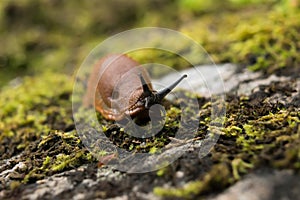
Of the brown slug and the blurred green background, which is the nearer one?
the brown slug

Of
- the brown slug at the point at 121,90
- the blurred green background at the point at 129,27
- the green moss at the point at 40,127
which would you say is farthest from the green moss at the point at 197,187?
the blurred green background at the point at 129,27

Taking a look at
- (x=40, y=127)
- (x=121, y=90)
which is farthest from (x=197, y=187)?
(x=40, y=127)

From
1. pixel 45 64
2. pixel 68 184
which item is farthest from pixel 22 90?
pixel 68 184

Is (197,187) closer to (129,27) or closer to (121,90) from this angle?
(121,90)

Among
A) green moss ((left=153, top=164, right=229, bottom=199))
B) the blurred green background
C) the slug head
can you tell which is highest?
the blurred green background

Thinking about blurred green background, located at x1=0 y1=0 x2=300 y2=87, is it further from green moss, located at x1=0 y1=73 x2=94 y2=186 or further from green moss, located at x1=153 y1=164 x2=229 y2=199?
green moss, located at x1=153 y1=164 x2=229 y2=199

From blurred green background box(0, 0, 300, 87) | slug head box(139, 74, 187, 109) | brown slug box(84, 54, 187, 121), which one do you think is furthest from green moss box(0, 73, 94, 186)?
slug head box(139, 74, 187, 109)
